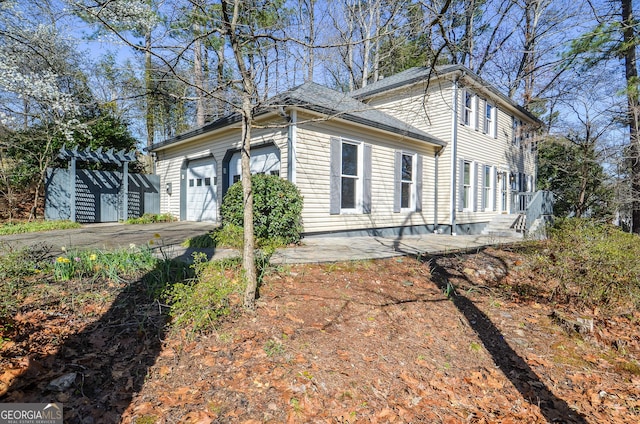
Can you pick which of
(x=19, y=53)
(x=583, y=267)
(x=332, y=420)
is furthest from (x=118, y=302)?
(x=19, y=53)

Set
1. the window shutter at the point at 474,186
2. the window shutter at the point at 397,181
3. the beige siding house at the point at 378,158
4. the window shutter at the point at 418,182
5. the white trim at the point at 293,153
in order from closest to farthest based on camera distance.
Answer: the white trim at the point at 293,153
the beige siding house at the point at 378,158
the window shutter at the point at 397,181
the window shutter at the point at 418,182
the window shutter at the point at 474,186

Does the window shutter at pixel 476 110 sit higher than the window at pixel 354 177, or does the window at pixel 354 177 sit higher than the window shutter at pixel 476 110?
the window shutter at pixel 476 110

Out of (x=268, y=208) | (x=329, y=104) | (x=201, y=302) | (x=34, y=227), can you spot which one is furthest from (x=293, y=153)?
(x=34, y=227)

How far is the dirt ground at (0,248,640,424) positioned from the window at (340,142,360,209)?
A: 14.1 ft

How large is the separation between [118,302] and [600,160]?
1477 cm

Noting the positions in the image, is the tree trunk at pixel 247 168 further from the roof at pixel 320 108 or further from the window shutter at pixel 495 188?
the window shutter at pixel 495 188

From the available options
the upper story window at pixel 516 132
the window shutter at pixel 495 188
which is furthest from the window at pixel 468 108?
the upper story window at pixel 516 132

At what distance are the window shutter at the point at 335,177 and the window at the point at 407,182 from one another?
2.73 m

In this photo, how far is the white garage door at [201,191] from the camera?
33.7ft

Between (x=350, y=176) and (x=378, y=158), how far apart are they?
1148 mm

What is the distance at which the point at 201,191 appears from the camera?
10.8 metres

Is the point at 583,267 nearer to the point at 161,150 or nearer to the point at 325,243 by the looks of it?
the point at 325,243

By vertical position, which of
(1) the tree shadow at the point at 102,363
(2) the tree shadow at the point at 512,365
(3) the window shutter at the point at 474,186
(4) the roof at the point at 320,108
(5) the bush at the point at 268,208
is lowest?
(2) the tree shadow at the point at 512,365

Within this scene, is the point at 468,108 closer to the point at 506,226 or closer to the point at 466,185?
the point at 466,185
